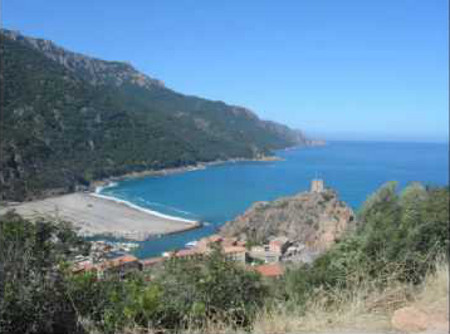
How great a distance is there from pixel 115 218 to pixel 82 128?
4116 cm

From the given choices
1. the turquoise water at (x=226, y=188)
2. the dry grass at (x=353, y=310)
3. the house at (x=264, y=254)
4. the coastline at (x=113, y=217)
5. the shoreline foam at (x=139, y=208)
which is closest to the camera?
the dry grass at (x=353, y=310)

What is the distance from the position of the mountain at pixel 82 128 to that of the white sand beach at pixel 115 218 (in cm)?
304

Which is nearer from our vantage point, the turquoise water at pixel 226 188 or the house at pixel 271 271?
the house at pixel 271 271

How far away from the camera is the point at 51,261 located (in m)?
3.04

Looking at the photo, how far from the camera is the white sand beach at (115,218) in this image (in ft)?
117

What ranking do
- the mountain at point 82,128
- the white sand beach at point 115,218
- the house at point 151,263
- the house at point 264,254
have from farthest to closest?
the mountain at point 82,128, the white sand beach at point 115,218, the house at point 264,254, the house at point 151,263

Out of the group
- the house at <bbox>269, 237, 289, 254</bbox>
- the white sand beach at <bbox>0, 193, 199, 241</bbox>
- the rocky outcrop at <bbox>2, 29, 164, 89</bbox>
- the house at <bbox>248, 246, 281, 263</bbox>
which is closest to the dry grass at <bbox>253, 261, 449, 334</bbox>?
the house at <bbox>248, 246, 281, 263</bbox>

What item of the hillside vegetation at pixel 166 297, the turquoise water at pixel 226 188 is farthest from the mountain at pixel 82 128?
the hillside vegetation at pixel 166 297

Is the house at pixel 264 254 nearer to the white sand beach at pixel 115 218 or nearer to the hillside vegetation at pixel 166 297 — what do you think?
the white sand beach at pixel 115 218

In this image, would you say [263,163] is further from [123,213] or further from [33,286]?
[33,286]

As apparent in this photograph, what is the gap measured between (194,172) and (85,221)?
44758 millimetres

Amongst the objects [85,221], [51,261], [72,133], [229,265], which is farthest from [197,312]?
[72,133]

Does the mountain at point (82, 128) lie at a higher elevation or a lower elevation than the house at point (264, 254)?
higher

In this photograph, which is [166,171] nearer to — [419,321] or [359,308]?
[359,308]
